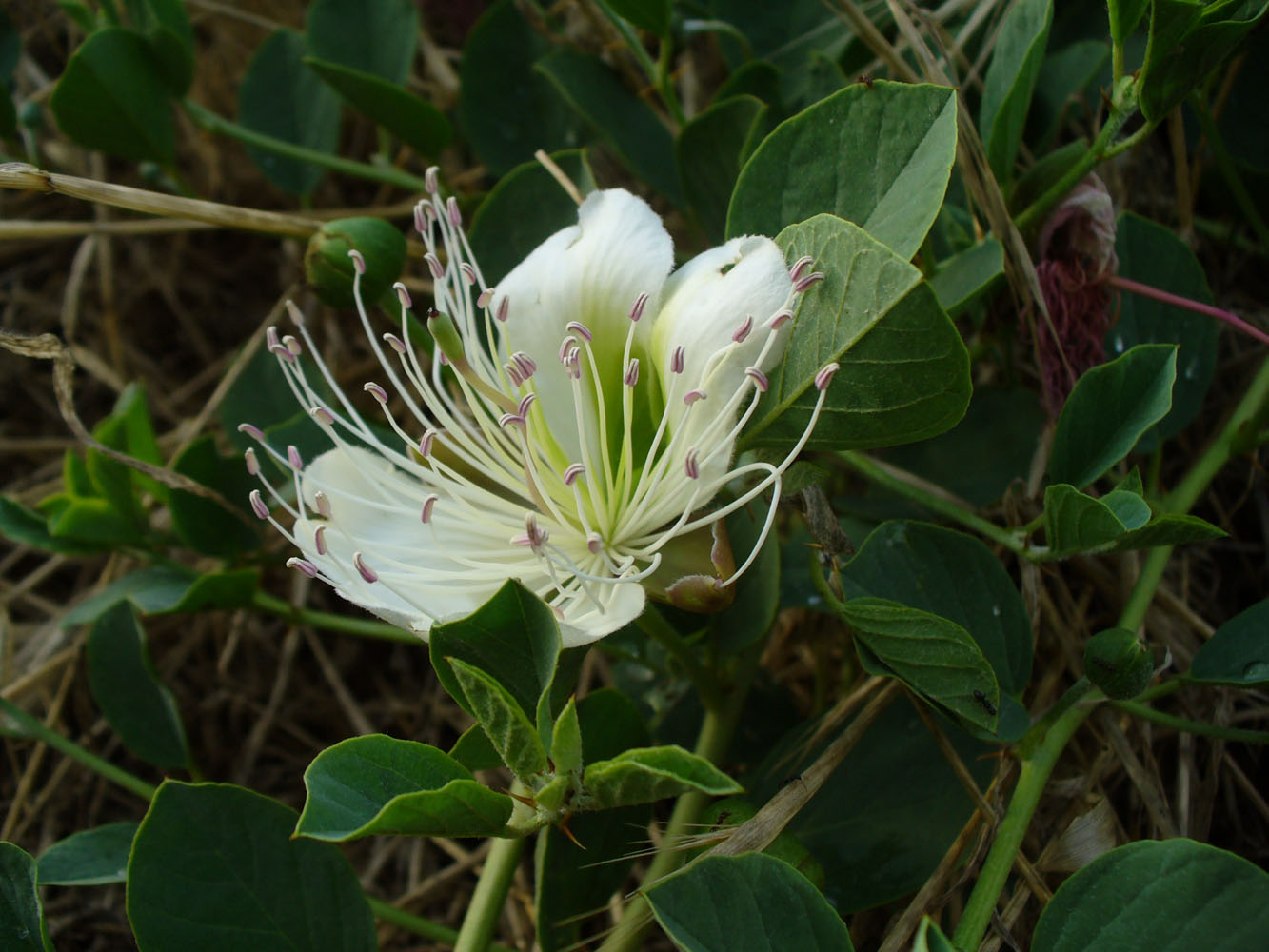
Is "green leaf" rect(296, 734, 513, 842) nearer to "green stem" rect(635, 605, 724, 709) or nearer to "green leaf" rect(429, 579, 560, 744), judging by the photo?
"green leaf" rect(429, 579, 560, 744)

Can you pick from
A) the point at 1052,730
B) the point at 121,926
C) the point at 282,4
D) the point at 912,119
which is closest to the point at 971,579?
the point at 1052,730

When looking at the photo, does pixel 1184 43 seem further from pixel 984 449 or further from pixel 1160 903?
pixel 1160 903

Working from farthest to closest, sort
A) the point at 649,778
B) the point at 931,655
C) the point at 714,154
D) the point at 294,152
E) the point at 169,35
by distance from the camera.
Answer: the point at 294,152
the point at 169,35
the point at 714,154
the point at 931,655
the point at 649,778

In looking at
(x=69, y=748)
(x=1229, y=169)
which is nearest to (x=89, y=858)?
(x=69, y=748)

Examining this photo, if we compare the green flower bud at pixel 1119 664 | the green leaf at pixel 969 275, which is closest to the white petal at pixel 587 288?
the green leaf at pixel 969 275

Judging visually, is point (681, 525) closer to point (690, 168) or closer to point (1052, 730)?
point (1052, 730)

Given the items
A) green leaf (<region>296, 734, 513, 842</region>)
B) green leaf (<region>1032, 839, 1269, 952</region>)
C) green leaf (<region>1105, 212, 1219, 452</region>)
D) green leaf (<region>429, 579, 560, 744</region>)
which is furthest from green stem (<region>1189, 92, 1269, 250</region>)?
green leaf (<region>296, 734, 513, 842</region>)
